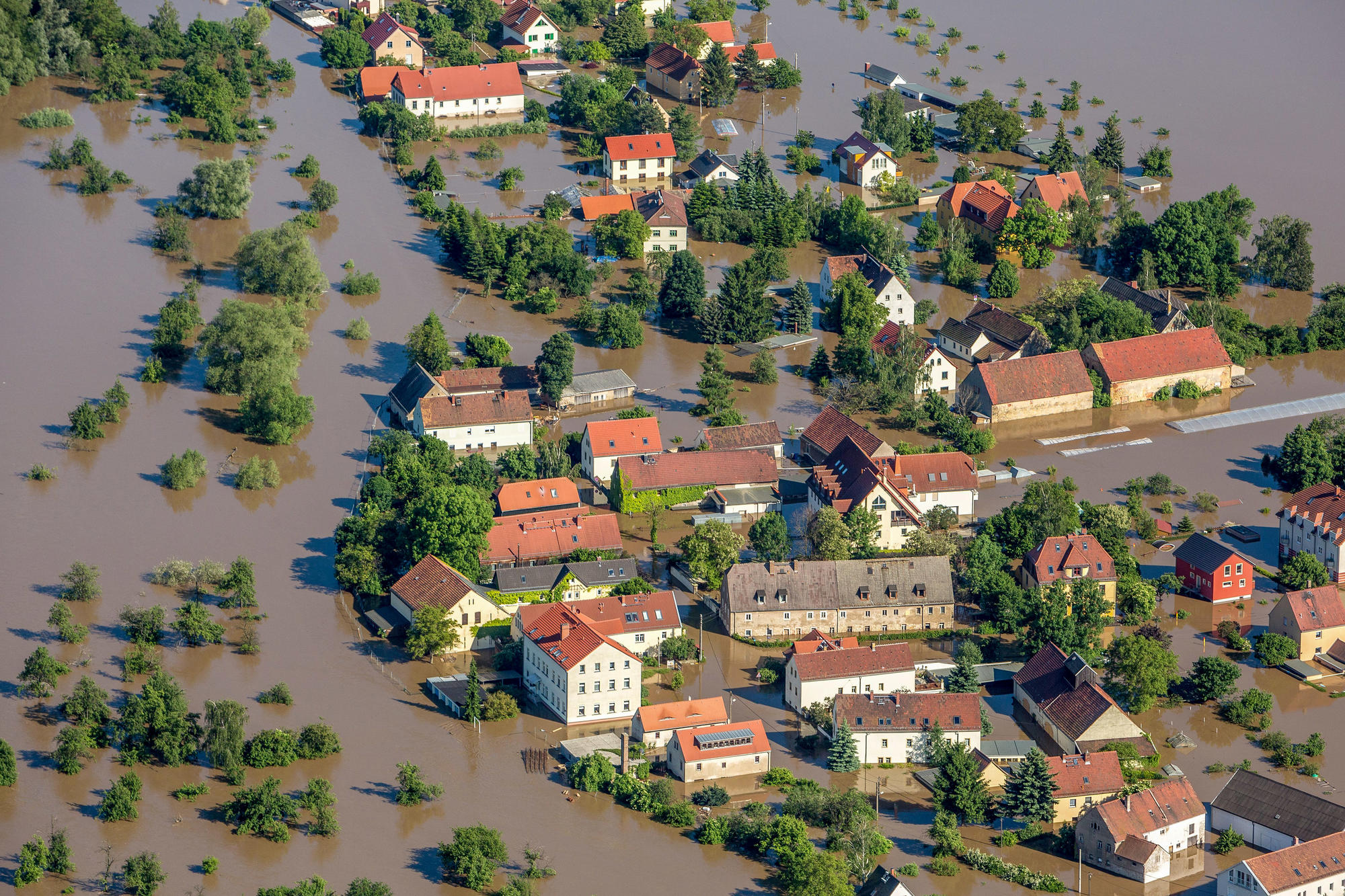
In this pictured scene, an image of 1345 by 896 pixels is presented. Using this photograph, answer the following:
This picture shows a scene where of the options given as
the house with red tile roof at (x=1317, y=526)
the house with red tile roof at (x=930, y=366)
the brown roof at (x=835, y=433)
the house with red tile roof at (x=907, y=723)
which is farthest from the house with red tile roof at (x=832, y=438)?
the house with red tile roof at (x=907, y=723)

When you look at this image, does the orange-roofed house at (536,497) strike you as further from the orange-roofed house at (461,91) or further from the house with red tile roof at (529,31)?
the house with red tile roof at (529,31)

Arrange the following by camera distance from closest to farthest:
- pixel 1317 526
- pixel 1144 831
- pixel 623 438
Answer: pixel 1144 831
pixel 1317 526
pixel 623 438

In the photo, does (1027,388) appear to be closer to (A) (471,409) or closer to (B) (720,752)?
(A) (471,409)

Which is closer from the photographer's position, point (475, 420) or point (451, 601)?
point (451, 601)

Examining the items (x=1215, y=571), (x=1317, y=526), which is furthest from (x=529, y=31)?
(x=1215, y=571)

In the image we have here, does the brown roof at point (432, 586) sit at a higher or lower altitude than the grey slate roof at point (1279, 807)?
higher

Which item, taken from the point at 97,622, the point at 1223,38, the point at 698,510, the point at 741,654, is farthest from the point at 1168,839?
the point at 1223,38

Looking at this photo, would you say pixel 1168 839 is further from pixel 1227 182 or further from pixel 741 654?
pixel 1227 182

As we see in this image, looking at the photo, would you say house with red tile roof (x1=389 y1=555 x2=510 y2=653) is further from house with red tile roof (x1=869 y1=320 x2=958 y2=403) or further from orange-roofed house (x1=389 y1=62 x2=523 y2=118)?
orange-roofed house (x1=389 y1=62 x2=523 y2=118)
